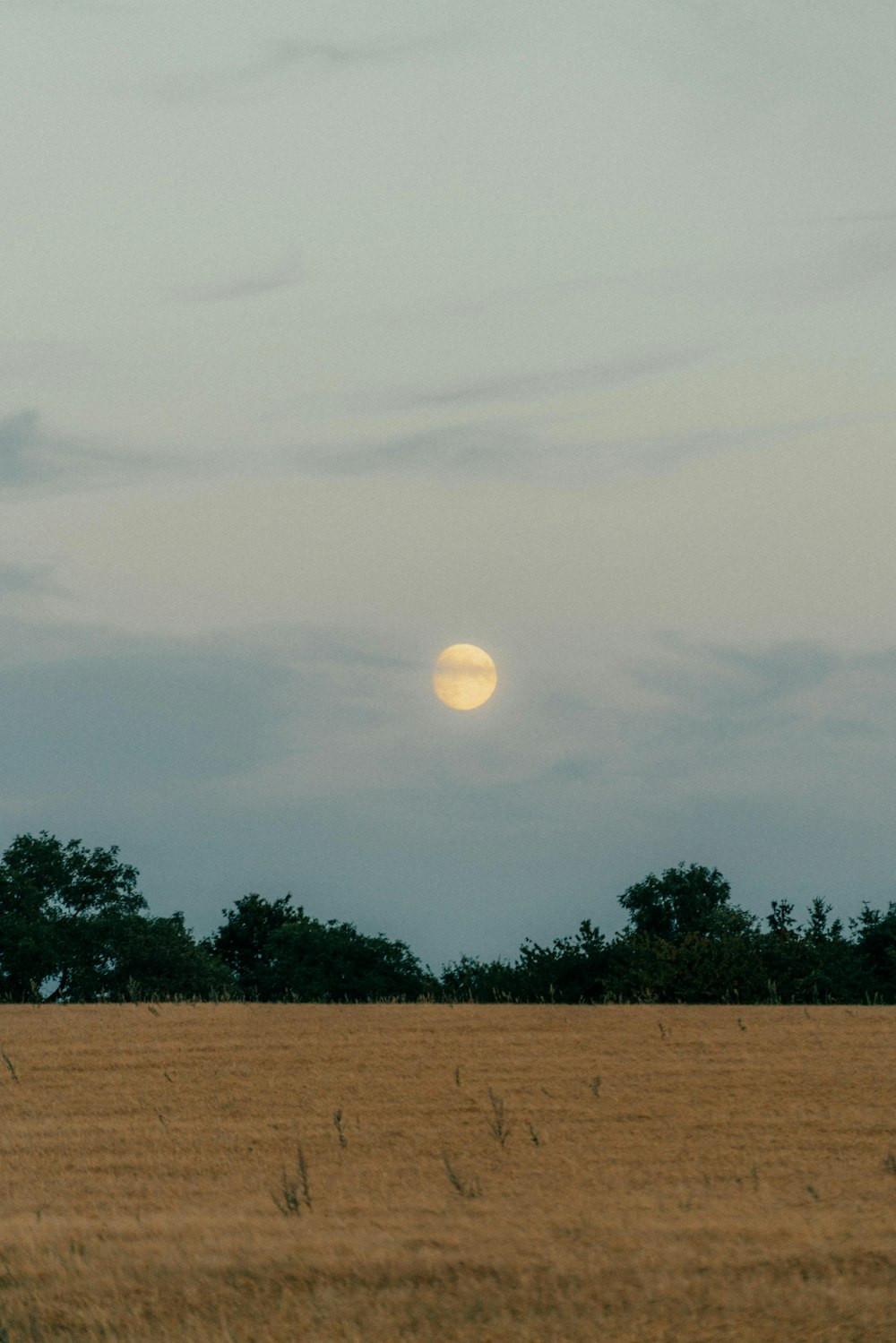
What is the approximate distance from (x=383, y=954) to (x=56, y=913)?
16924mm

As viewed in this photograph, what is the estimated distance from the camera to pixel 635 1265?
12.0 meters

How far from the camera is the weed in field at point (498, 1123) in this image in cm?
2022

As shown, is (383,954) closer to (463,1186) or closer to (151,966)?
(151,966)

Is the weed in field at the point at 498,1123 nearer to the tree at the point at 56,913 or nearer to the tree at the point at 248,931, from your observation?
the tree at the point at 56,913

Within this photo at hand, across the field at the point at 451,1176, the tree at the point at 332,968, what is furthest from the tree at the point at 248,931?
the field at the point at 451,1176

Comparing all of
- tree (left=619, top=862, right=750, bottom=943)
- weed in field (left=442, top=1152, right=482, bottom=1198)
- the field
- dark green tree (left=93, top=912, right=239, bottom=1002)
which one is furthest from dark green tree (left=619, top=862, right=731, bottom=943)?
weed in field (left=442, top=1152, right=482, bottom=1198)

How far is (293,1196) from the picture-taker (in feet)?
51.2

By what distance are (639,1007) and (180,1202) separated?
66.0ft

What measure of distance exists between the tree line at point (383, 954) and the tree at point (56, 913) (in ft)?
0.21

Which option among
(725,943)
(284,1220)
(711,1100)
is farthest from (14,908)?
(284,1220)

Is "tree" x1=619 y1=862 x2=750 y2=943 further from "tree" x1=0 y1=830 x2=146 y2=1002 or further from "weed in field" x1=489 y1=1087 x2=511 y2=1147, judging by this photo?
"weed in field" x1=489 y1=1087 x2=511 y2=1147

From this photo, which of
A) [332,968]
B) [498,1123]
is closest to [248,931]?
[332,968]

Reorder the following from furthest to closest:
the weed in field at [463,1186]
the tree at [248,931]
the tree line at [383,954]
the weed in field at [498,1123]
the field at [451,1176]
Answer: the tree at [248,931] < the tree line at [383,954] < the weed in field at [498,1123] < the weed in field at [463,1186] < the field at [451,1176]

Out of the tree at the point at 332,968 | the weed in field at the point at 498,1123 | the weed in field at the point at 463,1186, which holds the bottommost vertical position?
the weed in field at the point at 463,1186
